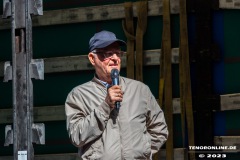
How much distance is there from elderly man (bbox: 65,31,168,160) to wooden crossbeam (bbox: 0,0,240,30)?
10.1 feet

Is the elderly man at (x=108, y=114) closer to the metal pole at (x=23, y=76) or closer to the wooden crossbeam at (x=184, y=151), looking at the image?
the metal pole at (x=23, y=76)

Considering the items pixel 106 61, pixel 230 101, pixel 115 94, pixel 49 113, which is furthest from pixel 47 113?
pixel 115 94

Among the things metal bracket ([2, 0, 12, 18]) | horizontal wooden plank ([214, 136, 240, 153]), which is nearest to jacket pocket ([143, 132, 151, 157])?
metal bracket ([2, 0, 12, 18])

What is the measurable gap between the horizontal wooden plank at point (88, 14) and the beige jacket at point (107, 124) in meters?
3.24

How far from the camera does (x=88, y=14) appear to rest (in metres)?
8.66

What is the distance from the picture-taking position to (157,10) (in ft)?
27.3

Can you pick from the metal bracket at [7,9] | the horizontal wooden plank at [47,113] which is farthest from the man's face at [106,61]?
the horizontal wooden plank at [47,113]

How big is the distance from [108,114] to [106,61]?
0.39 metres

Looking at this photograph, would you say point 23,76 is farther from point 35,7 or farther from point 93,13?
point 93,13

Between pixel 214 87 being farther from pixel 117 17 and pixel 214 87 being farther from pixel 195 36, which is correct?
pixel 117 17

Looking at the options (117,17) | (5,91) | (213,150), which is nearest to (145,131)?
(213,150)

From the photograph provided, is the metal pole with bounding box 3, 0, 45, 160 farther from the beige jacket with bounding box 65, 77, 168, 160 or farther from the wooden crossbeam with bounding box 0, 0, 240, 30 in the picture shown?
the wooden crossbeam with bounding box 0, 0, 240, 30

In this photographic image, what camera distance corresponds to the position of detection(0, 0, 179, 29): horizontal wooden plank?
8.34 meters

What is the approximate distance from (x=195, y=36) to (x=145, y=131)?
125 inches
